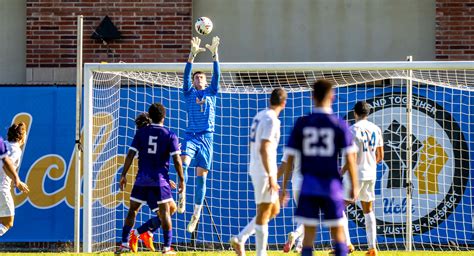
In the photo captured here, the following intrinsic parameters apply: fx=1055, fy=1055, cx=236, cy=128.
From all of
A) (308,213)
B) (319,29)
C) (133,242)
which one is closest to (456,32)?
(319,29)

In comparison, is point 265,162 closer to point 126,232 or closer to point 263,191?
point 263,191

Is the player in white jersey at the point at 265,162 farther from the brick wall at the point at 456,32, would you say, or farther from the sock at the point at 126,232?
the brick wall at the point at 456,32

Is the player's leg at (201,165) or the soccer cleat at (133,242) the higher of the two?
the player's leg at (201,165)

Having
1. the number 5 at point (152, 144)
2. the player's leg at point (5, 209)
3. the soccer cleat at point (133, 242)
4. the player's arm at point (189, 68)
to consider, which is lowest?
the soccer cleat at point (133, 242)

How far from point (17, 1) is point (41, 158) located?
13.4 ft

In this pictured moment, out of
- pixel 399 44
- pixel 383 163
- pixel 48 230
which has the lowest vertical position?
pixel 48 230

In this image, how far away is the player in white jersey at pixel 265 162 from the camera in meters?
10.7

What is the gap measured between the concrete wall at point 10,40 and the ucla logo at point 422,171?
7198mm

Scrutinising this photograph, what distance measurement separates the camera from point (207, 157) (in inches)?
553

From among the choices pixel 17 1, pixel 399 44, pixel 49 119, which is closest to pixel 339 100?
pixel 399 44

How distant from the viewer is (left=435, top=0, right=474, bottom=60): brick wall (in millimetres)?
19078

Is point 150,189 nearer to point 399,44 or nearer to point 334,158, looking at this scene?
point 334,158

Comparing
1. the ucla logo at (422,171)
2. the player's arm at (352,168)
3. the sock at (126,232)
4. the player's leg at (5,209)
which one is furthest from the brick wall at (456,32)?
the player's arm at (352,168)

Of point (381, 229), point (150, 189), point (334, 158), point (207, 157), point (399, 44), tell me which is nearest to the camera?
point (334, 158)
